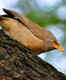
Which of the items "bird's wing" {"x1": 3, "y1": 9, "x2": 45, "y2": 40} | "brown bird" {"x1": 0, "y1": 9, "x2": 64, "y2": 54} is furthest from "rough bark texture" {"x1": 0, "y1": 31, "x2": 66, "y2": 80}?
"bird's wing" {"x1": 3, "y1": 9, "x2": 45, "y2": 40}

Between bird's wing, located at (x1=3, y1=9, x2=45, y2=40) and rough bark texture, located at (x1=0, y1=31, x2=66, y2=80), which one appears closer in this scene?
rough bark texture, located at (x1=0, y1=31, x2=66, y2=80)

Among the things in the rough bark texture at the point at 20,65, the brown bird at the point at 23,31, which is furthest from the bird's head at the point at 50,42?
the rough bark texture at the point at 20,65

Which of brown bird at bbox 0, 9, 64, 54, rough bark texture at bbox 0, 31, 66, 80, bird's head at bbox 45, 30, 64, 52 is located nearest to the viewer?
rough bark texture at bbox 0, 31, 66, 80

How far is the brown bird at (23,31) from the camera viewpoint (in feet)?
9.39

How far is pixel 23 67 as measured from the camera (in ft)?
7.79

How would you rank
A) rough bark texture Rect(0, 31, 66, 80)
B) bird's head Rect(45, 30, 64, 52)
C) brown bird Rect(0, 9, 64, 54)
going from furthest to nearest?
bird's head Rect(45, 30, 64, 52), brown bird Rect(0, 9, 64, 54), rough bark texture Rect(0, 31, 66, 80)

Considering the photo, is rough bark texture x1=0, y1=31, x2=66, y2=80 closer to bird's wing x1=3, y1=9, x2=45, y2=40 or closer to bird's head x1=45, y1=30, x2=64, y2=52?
bird's wing x1=3, y1=9, x2=45, y2=40

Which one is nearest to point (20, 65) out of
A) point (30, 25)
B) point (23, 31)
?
point (23, 31)

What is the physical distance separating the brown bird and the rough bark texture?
17cm

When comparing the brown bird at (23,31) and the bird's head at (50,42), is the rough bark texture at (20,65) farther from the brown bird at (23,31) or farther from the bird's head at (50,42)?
the bird's head at (50,42)

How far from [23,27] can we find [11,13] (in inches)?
9.3

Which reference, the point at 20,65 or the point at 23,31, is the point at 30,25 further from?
the point at 20,65

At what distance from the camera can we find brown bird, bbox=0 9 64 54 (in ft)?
9.39

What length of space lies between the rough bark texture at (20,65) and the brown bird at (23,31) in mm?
172
